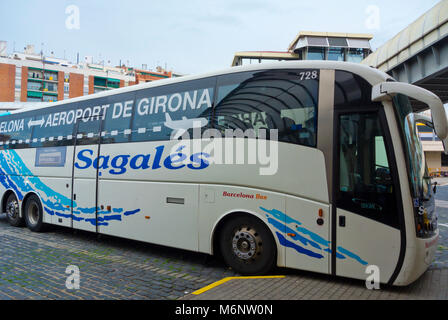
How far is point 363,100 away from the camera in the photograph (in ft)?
17.1

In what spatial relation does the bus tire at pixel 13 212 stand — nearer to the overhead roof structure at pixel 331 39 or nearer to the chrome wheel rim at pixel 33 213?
the chrome wheel rim at pixel 33 213

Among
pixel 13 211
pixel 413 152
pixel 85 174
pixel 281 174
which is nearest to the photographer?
pixel 413 152

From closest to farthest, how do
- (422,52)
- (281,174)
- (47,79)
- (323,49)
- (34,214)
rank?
1. (281,174)
2. (34,214)
3. (422,52)
4. (323,49)
5. (47,79)

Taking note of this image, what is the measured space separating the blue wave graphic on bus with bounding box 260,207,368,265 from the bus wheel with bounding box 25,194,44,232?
7088 mm

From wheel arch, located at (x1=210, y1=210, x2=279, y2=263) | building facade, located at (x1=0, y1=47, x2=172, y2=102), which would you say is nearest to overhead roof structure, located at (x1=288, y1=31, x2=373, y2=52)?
building facade, located at (x1=0, y1=47, x2=172, y2=102)

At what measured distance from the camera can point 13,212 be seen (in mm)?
11062

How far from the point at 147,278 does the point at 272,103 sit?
3.37m

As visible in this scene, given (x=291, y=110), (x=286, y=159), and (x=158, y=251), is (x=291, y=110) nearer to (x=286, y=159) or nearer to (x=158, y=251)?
(x=286, y=159)

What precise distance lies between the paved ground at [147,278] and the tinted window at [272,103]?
2.07 m

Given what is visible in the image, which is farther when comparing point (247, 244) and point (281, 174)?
point (247, 244)

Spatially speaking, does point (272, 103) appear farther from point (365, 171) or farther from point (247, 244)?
point (247, 244)

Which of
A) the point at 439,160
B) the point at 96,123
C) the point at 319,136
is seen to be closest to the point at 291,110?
the point at 319,136

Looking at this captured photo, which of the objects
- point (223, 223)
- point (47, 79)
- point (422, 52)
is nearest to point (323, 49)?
point (422, 52)

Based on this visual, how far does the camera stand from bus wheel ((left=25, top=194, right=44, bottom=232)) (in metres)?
10.1
